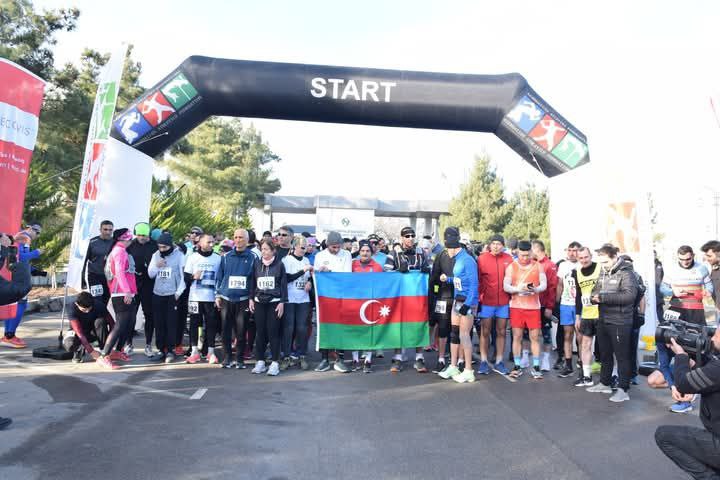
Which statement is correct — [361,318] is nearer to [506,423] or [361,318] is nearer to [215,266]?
[215,266]

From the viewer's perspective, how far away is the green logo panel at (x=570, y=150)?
11328 millimetres

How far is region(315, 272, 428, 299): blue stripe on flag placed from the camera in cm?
940

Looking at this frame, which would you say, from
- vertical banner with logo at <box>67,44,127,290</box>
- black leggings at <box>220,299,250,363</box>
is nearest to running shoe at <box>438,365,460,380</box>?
black leggings at <box>220,299,250,363</box>

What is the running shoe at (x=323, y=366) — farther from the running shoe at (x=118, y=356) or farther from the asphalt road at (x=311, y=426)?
the running shoe at (x=118, y=356)

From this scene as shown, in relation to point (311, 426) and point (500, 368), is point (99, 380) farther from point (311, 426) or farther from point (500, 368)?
point (500, 368)

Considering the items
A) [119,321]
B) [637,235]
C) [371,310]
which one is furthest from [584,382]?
[119,321]

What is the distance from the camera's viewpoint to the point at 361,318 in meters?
9.40

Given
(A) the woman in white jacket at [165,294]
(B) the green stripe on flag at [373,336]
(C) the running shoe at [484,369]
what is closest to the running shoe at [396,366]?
(B) the green stripe on flag at [373,336]

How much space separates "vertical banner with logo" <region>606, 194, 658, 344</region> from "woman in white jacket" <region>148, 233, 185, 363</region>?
742 centimetres

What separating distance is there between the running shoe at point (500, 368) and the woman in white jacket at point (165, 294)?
5.01m

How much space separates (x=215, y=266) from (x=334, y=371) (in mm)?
2452

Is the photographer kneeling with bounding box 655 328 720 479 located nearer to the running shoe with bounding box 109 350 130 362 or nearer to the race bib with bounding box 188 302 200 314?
the race bib with bounding box 188 302 200 314

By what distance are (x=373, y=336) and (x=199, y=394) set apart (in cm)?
310

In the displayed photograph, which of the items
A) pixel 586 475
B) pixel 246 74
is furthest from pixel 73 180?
pixel 586 475
